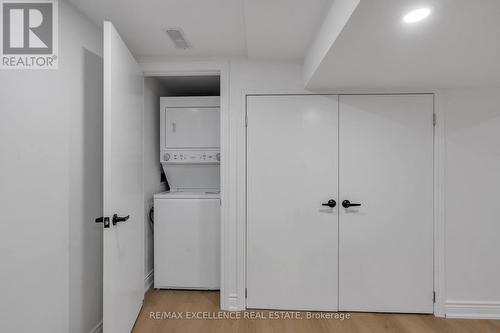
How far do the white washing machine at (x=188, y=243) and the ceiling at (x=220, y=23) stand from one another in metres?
1.42

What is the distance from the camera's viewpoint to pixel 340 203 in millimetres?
2283

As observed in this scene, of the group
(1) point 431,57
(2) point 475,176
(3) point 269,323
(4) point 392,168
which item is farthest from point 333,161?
(3) point 269,323

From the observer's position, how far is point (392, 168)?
2.26 m

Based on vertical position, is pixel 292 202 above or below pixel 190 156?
below

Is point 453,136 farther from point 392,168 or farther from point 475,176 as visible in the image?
point 392,168

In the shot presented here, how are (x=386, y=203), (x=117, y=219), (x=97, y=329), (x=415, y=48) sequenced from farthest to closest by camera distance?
(x=386, y=203)
(x=97, y=329)
(x=117, y=219)
(x=415, y=48)

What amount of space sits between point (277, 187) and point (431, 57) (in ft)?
4.62

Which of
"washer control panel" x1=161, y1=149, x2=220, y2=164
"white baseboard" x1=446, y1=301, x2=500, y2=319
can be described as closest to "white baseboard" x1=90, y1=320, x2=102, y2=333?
"washer control panel" x1=161, y1=149, x2=220, y2=164

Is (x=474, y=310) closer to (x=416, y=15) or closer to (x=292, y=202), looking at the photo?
(x=292, y=202)

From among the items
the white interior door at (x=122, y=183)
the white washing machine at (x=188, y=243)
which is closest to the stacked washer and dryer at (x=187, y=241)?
the white washing machine at (x=188, y=243)

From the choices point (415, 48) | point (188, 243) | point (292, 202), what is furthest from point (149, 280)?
point (415, 48)

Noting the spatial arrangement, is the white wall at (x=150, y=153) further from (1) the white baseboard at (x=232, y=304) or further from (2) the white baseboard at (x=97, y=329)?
(1) the white baseboard at (x=232, y=304)

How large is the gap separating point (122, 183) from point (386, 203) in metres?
2.11

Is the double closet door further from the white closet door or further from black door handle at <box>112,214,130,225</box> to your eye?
black door handle at <box>112,214,130,225</box>
